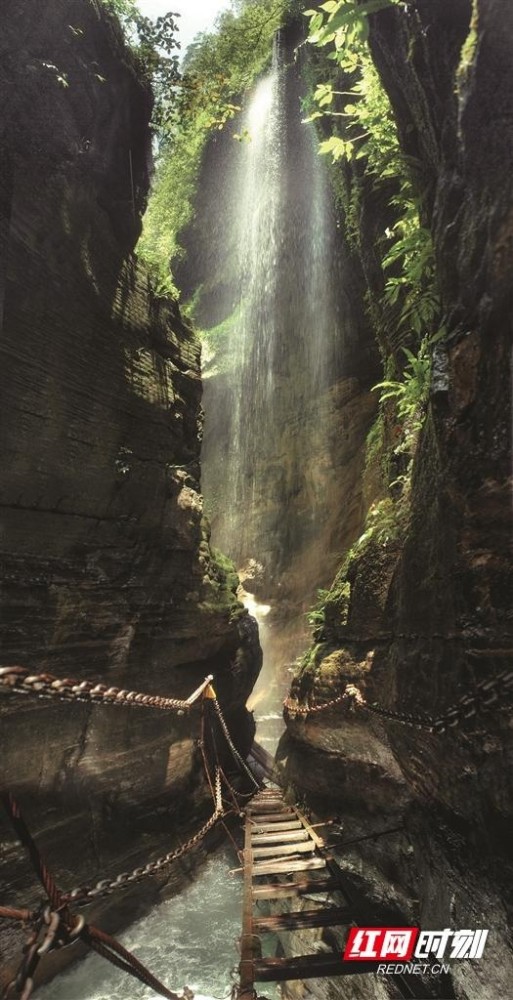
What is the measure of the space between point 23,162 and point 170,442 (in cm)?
388

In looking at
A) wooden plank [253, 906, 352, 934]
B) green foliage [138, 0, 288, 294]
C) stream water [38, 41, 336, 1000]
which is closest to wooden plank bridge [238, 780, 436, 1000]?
wooden plank [253, 906, 352, 934]

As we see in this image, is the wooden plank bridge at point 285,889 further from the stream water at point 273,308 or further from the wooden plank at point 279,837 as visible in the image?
the stream water at point 273,308

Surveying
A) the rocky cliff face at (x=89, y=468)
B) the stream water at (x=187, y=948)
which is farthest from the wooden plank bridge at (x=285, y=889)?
the rocky cliff face at (x=89, y=468)

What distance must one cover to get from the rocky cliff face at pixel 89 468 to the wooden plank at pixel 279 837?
1520mm

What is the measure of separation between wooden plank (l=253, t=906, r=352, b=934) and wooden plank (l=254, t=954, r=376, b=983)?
44 cm

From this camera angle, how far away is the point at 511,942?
3.09 m

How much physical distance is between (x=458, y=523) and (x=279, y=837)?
5123mm

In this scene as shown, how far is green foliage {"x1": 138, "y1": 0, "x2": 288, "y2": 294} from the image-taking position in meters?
7.95

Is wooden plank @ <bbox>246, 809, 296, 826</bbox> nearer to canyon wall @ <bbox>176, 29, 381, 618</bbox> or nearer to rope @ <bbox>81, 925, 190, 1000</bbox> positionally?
rope @ <bbox>81, 925, 190, 1000</bbox>

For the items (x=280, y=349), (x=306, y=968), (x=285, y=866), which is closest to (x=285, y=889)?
(x=285, y=866)

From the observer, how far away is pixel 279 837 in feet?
Result: 20.4

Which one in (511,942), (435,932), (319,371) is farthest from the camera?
(319,371)

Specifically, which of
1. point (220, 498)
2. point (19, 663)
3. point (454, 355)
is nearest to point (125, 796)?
point (19, 663)

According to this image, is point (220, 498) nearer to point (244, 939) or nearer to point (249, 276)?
point (249, 276)
